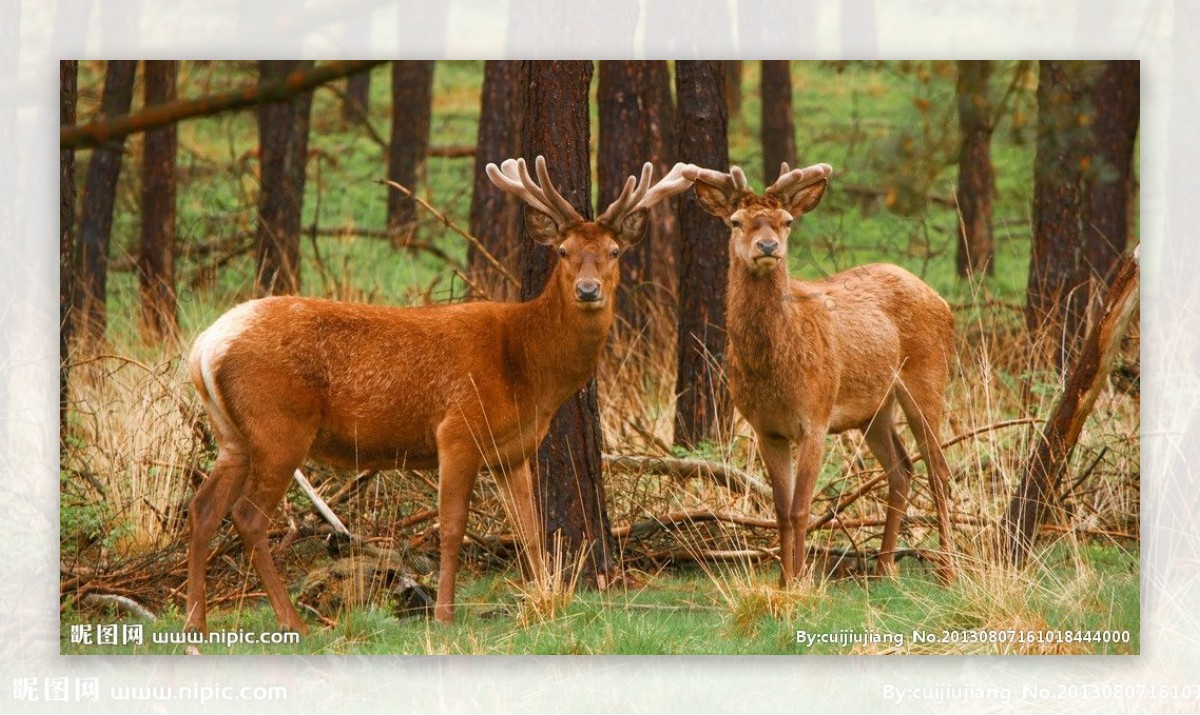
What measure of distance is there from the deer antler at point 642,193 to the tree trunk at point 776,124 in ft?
20.8

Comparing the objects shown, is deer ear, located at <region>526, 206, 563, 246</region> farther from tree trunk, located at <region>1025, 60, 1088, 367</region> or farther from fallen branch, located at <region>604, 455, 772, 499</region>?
tree trunk, located at <region>1025, 60, 1088, 367</region>

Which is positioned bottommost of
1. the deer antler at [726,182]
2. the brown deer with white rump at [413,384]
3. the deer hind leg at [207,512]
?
the deer hind leg at [207,512]

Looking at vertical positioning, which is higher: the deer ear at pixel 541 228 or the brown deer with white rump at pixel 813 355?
the deer ear at pixel 541 228

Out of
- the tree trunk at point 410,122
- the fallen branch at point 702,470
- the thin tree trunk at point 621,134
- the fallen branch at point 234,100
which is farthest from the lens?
the tree trunk at point 410,122

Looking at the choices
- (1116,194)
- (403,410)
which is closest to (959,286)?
(1116,194)

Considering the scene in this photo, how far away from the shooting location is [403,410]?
19.8 ft

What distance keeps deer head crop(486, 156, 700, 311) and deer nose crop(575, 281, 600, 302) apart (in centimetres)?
4

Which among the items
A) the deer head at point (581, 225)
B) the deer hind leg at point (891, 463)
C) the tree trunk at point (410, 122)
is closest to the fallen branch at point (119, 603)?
the deer head at point (581, 225)

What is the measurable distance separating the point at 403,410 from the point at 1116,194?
4.73 m

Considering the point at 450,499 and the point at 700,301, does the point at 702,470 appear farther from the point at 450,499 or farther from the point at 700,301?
the point at 450,499

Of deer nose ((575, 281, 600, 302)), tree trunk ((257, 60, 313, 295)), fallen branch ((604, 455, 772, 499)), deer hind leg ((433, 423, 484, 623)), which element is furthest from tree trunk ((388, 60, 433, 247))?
deer nose ((575, 281, 600, 302))

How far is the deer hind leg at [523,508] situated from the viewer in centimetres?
614

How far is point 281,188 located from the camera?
36.3 ft

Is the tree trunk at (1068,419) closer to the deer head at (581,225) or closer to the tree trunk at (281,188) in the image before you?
the deer head at (581,225)
